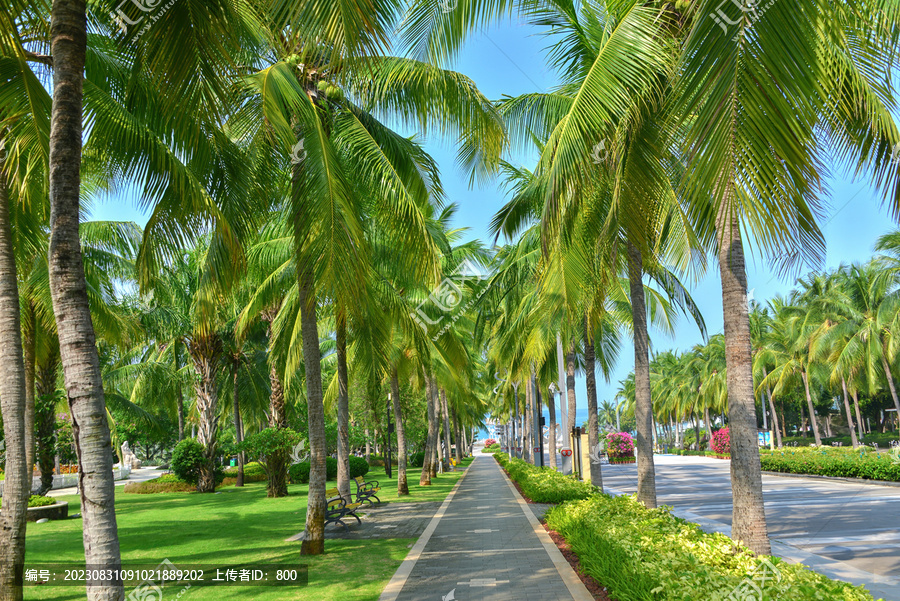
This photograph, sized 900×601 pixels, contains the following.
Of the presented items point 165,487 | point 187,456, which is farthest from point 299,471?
point 165,487

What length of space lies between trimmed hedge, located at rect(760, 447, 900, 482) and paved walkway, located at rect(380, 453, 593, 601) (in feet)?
45.9

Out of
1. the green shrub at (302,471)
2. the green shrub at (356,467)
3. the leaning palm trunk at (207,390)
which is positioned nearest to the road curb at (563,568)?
the leaning palm trunk at (207,390)

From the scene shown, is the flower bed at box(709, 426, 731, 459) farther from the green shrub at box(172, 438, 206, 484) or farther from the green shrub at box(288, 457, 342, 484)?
the green shrub at box(172, 438, 206, 484)

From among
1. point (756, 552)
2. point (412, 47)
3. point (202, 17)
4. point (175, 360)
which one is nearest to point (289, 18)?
point (202, 17)

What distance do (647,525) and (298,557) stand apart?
18.7 ft

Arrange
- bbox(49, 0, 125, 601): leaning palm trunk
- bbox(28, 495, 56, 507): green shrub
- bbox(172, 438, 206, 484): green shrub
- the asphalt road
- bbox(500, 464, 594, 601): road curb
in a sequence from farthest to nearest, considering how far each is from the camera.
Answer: bbox(172, 438, 206, 484): green shrub → bbox(28, 495, 56, 507): green shrub → the asphalt road → bbox(500, 464, 594, 601): road curb → bbox(49, 0, 125, 601): leaning palm trunk

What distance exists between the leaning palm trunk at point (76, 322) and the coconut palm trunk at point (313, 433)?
5363 mm

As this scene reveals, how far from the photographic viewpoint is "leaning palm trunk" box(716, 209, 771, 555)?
19.6ft

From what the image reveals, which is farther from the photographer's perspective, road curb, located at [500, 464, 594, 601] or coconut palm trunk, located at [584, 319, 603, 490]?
coconut palm trunk, located at [584, 319, 603, 490]

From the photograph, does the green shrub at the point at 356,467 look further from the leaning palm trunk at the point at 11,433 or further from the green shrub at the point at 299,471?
the leaning palm trunk at the point at 11,433

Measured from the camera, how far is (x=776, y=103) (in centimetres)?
297

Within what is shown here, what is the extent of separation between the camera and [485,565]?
9.05m

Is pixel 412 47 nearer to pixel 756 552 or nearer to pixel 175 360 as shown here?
pixel 756 552

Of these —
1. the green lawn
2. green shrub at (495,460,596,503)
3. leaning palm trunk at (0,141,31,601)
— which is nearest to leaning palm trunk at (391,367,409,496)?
the green lawn
